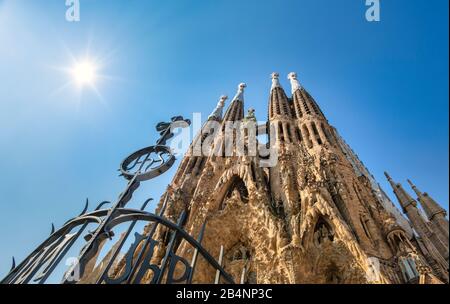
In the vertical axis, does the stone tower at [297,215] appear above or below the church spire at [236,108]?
below

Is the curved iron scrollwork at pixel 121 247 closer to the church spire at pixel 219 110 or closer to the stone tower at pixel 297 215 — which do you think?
the stone tower at pixel 297 215

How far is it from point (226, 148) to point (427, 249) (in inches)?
478

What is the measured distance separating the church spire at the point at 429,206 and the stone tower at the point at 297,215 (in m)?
0.07

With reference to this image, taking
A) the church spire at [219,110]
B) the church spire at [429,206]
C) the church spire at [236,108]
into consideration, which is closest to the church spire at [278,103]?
the church spire at [236,108]

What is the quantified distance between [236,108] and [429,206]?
690 inches

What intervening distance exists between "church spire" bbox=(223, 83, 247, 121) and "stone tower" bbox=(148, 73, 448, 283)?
199 inches

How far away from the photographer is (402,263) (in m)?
8.94

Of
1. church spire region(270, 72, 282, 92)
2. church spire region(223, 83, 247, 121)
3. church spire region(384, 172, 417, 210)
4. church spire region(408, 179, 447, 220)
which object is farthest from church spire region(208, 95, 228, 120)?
church spire region(408, 179, 447, 220)

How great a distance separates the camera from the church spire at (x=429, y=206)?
13549 mm

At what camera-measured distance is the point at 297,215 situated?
1183cm

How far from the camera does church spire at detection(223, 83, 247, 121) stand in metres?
26.5
